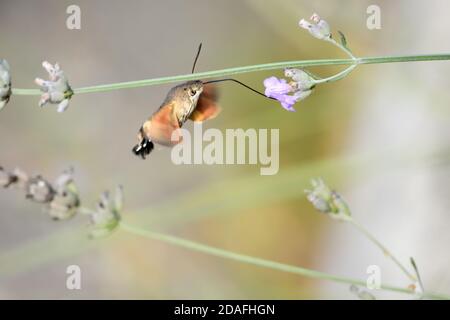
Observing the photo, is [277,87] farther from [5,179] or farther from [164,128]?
[5,179]

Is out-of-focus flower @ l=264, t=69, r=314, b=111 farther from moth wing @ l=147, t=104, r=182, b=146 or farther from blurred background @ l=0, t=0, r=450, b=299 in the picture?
blurred background @ l=0, t=0, r=450, b=299

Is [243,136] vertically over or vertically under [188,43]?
under

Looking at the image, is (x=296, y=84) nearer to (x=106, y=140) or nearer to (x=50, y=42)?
(x=106, y=140)

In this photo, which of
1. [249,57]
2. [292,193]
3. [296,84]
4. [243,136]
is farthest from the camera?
[249,57]

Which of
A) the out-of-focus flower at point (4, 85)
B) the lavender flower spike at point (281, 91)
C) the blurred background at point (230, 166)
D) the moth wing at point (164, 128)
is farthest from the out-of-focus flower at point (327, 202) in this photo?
the blurred background at point (230, 166)

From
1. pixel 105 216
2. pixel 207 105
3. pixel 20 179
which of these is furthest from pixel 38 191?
pixel 207 105

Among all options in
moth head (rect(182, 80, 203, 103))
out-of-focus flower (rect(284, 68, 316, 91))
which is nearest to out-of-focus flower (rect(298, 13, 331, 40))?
out-of-focus flower (rect(284, 68, 316, 91))

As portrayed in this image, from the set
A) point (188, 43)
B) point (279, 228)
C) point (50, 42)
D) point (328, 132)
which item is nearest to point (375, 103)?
point (328, 132)

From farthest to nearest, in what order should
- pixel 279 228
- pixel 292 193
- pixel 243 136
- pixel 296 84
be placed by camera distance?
pixel 279 228
pixel 243 136
pixel 292 193
pixel 296 84
